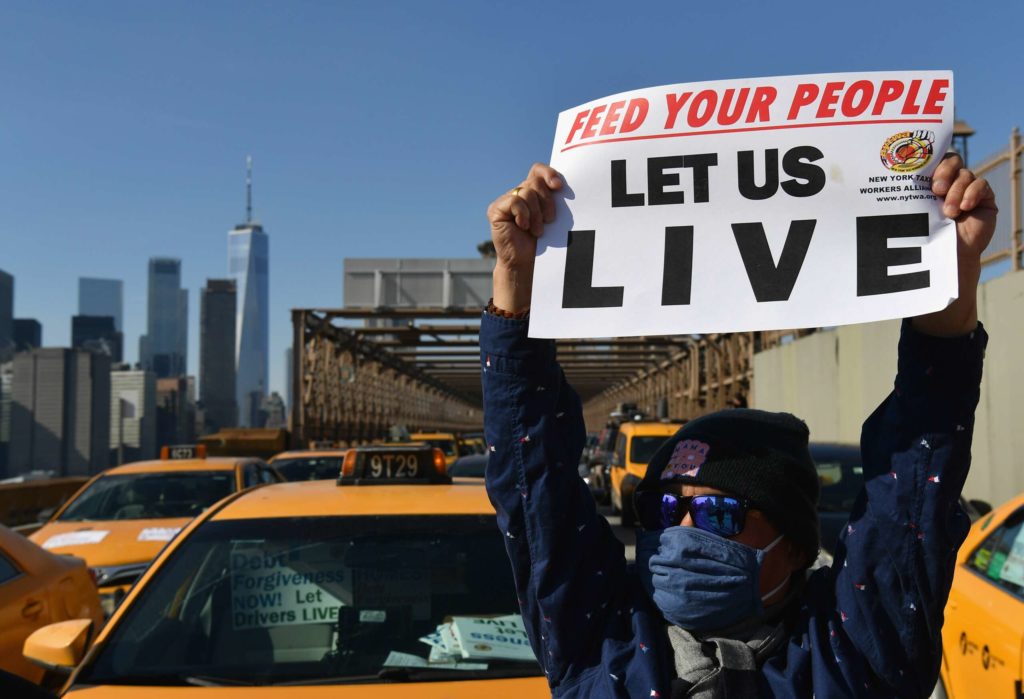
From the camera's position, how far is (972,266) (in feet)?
6.48

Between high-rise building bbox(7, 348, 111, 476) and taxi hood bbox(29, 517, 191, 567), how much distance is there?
101 m

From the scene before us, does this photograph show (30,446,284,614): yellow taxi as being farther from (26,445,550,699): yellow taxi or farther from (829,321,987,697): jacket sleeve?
(829,321,987,697): jacket sleeve

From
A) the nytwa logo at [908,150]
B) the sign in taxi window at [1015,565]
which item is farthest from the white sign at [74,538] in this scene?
the nytwa logo at [908,150]

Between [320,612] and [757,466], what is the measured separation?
2.18 metres

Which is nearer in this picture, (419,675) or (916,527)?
(916,527)

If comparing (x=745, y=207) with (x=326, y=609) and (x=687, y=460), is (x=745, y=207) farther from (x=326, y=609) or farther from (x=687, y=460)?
(x=326, y=609)

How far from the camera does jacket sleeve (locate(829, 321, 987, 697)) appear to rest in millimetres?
1950

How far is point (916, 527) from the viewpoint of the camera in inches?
77.3

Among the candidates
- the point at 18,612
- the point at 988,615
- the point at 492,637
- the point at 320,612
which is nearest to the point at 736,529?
the point at 492,637

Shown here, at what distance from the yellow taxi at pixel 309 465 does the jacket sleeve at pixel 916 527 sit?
12.4 metres

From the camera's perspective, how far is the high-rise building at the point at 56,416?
340 feet

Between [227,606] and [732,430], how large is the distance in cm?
238

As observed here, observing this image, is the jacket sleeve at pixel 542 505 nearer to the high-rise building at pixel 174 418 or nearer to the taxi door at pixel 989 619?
the taxi door at pixel 989 619

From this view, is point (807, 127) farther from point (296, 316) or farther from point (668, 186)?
point (296, 316)
